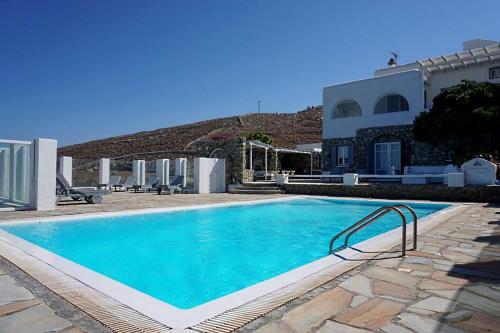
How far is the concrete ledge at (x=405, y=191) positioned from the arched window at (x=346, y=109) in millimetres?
6896

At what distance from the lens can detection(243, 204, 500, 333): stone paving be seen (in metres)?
2.58

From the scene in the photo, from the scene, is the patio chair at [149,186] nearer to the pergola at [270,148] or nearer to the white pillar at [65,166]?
the white pillar at [65,166]

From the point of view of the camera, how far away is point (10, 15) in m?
12.3

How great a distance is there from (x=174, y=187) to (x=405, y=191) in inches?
437

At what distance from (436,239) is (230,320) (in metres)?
4.55

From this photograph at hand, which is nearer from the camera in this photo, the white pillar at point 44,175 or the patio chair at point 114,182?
the white pillar at point 44,175

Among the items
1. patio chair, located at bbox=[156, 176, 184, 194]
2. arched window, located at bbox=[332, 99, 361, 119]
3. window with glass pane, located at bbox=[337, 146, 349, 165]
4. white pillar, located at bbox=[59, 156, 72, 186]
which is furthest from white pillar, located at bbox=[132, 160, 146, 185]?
arched window, located at bbox=[332, 99, 361, 119]

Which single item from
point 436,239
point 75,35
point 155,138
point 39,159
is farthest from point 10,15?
point 155,138

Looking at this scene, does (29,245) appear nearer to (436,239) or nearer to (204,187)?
(436,239)

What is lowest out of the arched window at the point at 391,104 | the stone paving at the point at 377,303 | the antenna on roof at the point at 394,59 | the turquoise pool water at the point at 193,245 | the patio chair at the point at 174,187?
the turquoise pool water at the point at 193,245

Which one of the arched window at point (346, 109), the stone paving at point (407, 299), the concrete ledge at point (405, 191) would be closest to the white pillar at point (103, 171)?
the concrete ledge at point (405, 191)

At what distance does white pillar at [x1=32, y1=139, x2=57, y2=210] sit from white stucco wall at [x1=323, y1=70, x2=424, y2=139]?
54.5 ft

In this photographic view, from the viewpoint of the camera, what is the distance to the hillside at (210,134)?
44.9m

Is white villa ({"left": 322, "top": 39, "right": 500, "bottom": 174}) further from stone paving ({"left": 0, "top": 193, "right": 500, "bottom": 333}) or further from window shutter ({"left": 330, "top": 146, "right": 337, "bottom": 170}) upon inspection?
stone paving ({"left": 0, "top": 193, "right": 500, "bottom": 333})
